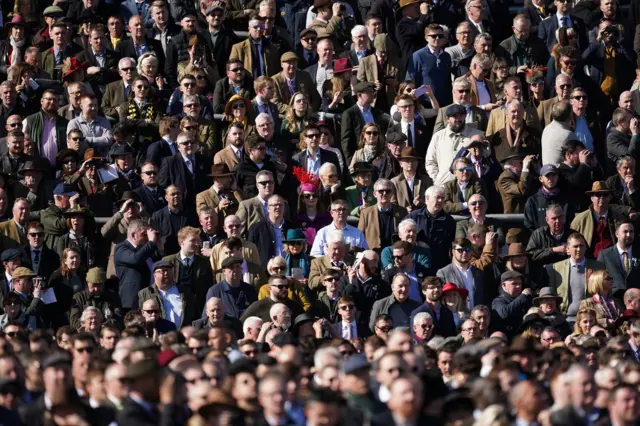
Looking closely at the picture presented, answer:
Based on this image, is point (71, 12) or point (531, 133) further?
point (71, 12)

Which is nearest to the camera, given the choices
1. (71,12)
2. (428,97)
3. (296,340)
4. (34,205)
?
(296,340)

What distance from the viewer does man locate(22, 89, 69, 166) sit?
2325 centimetres

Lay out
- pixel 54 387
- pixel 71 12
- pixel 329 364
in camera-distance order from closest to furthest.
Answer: pixel 54 387, pixel 329 364, pixel 71 12

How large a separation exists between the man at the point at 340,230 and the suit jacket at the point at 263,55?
3.75 m

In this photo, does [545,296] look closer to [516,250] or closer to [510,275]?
[510,275]

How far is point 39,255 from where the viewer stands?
21547mm

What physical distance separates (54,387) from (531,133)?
10.1 meters

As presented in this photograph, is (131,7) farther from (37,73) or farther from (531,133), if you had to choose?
(531,133)

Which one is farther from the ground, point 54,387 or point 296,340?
point 54,387

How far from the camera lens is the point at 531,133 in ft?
76.8

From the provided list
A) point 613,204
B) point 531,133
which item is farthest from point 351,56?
point 613,204

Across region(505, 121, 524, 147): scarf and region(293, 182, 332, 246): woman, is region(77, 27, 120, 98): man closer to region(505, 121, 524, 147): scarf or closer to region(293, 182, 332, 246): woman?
region(293, 182, 332, 246): woman

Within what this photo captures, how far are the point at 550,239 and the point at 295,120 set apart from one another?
358 cm

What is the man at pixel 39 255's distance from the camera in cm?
2152
